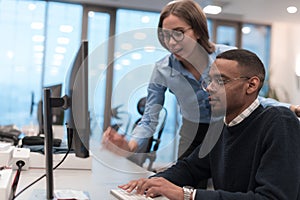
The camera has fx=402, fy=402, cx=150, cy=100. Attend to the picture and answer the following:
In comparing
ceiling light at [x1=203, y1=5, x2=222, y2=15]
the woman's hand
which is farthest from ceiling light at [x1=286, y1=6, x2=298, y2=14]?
the woman's hand

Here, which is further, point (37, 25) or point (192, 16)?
point (37, 25)

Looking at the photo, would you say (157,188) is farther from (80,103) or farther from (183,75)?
(183,75)

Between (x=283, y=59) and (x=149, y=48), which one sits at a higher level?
(x=149, y=48)

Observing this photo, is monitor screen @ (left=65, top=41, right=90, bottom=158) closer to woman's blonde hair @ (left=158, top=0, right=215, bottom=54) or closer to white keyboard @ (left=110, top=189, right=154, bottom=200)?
white keyboard @ (left=110, top=189, right=154, bottom=200)

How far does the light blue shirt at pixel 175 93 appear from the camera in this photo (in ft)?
5.49

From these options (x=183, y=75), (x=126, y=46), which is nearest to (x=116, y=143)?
(x=126, y=46)

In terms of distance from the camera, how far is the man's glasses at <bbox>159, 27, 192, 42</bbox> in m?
1.47

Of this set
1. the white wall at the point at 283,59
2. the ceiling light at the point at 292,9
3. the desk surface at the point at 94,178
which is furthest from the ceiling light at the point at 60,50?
the desk surface at the point at 94,178

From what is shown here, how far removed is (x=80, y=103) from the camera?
1066 millimetres

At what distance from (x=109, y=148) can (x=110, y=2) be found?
189 inches

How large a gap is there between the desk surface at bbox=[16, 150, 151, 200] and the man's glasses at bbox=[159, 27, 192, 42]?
46 cm

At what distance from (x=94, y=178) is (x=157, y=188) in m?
0.53

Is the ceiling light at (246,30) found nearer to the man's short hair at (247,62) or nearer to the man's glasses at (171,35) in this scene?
the man's glasses at (171,35)

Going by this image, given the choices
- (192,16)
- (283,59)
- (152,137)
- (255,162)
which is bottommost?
(283,59)
